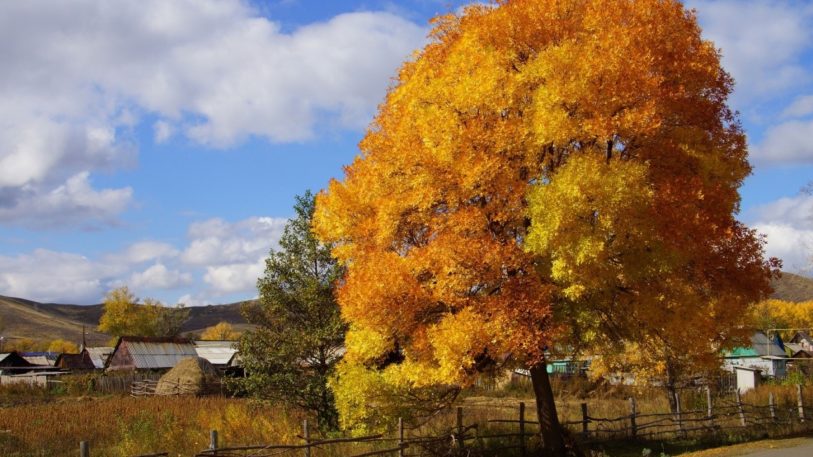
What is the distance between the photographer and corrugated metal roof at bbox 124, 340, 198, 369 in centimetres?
6219

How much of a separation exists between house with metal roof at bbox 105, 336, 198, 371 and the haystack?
41.2ft

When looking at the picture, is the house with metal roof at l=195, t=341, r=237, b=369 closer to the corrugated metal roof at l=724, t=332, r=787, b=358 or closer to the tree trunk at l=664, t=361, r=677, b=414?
the corrugated metal roof at l=724, t=332, r=787, b=358

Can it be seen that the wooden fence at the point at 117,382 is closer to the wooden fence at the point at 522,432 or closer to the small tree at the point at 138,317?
the wooden fence at the point at 522,432

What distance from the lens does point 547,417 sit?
19.0 m

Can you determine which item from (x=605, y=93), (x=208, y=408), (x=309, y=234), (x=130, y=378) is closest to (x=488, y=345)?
(x=605, y=93)

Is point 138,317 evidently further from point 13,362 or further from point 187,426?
point 187,426

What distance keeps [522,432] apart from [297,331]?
780 centimetres

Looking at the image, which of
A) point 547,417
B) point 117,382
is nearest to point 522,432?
point 547,417

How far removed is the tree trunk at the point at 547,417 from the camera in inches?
743

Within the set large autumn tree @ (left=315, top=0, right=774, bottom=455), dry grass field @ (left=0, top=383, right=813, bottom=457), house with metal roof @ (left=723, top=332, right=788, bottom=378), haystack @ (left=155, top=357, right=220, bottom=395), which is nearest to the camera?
large autumn tree @ (left=315, top=0, right=774, bottom=455)

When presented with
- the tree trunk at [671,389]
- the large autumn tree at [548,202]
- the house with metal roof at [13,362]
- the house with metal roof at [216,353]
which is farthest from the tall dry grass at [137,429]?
the house with metal roof at [13,362]

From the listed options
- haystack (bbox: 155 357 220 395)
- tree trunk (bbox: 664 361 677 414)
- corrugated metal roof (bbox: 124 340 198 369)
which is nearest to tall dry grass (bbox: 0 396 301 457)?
haystack (bbox: 155 357 220 395)

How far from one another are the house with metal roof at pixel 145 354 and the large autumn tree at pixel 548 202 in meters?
50.7

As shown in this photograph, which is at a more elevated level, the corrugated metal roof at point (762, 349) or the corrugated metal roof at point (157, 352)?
the corrugated metal roof at point (157, 352)
